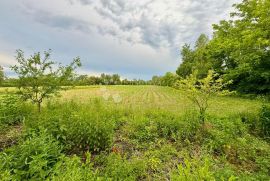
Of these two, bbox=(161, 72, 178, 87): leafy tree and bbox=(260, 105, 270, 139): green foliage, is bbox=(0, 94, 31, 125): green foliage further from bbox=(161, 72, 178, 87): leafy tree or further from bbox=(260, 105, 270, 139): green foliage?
bbox=(260, 105, 270, 139): green foliage

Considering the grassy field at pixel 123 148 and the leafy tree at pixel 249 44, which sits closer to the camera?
the grassy field at pixel 123 148

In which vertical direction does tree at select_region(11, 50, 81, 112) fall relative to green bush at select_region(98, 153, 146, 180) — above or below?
above

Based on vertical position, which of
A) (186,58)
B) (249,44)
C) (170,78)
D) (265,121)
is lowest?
(265,121)

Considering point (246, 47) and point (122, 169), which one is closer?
point (122, 169)

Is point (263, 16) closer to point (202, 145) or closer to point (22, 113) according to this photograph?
point (202, 145)

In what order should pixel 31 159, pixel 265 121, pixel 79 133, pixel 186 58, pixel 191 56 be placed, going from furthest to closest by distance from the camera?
pixel 186 58 < pixel 191 56 < pixel 265 121 < pixel 79 133 < pixel 31 159

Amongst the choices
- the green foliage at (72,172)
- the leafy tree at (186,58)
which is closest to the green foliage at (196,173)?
the green foliage at (72,172)

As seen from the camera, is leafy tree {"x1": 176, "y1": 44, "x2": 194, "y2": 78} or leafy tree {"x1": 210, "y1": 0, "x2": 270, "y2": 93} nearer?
leafy tree {"x1": 210, "y1": 0, "x2": 270, "y2": 93}

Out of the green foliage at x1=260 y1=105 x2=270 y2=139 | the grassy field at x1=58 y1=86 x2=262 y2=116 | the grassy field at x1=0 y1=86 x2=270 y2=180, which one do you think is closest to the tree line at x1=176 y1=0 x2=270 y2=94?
the grassy field at x1=58 y1=86 x2=262 y2=116

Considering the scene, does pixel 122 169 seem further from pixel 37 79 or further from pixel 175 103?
pixel 175 103

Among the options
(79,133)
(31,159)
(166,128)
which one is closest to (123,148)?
(79,133)

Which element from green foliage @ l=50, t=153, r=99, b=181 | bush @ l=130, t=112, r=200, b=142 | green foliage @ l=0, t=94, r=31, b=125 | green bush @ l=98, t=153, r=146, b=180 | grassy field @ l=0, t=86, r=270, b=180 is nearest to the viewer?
green foliage @ l=50, t=153, r=99, b=181

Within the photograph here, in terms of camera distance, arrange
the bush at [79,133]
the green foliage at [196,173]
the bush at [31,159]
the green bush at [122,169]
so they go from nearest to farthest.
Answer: the green foliage at [196,173] < the bush at [31,159] < the green bush at [122,169] < the bush at [79,133]

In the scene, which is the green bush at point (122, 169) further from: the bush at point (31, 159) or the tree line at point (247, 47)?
the tree line at point (247, 47)
